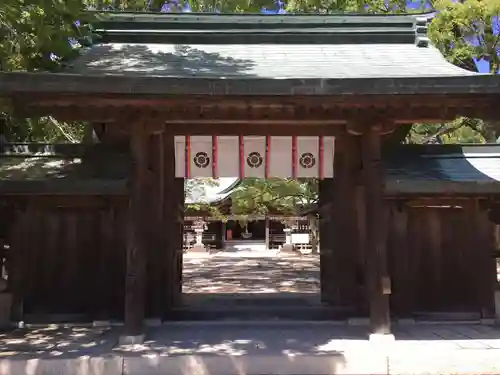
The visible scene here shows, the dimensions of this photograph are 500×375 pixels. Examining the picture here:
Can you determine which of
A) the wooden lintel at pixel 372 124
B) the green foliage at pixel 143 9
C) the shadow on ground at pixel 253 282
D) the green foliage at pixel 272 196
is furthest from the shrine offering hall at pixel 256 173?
the green foliage at pixel 272 196

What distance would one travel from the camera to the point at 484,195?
780 centimetres

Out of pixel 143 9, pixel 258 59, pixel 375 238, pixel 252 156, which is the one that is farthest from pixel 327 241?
pixel 143 9

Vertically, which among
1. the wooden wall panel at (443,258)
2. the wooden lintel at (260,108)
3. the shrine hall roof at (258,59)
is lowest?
the wooden wall panel at (443,258)

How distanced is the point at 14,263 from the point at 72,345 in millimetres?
2187

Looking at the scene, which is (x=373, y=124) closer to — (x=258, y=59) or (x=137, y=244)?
(x=258, y=59)

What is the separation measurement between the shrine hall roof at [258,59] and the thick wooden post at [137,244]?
1.02 metres

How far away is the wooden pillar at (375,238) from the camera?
259 inches

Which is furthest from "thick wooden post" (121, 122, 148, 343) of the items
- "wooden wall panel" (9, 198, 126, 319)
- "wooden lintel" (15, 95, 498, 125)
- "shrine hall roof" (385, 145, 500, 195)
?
"shrine hall roof" (385, 145, 500, 195)

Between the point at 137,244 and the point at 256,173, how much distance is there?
2274mm

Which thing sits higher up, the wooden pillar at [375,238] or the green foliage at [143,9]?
the green foliage at [143,9]

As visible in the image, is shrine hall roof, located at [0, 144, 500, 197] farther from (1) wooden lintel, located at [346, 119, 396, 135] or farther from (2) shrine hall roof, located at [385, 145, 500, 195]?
(1) wooden lintel, located at [346, 119, 396, 135]

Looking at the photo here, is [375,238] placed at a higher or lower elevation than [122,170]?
lower

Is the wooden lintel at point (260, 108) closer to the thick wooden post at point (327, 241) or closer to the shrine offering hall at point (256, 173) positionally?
the shrine offering hall at point (256, 173)

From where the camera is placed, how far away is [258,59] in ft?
26.2
